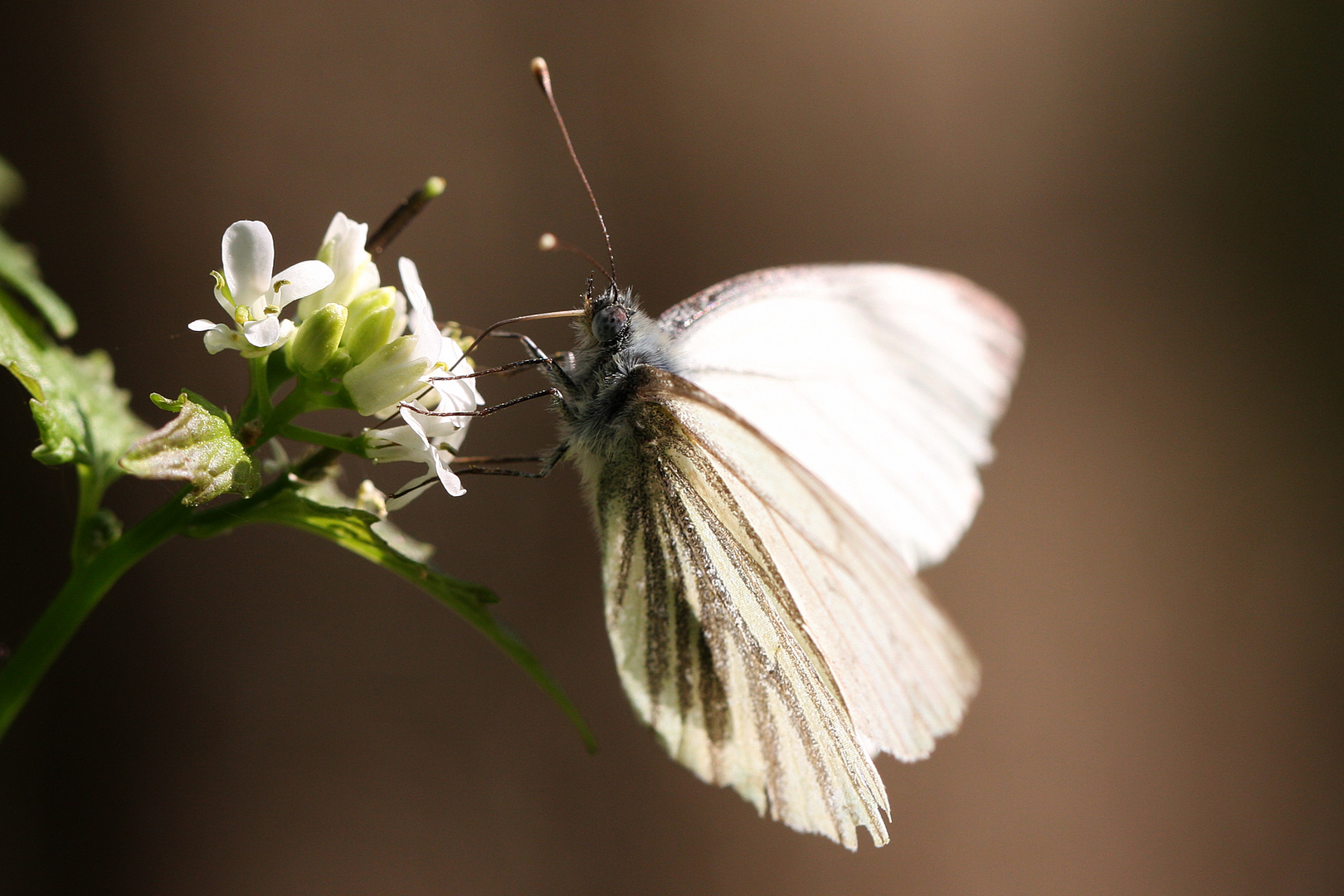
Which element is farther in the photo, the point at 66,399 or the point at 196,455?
the point at 66,399

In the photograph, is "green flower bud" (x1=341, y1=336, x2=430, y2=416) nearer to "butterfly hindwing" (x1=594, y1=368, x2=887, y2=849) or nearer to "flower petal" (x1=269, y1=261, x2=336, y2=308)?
"flower petal" (x1=269, y1=261, x2=336, y2=308)

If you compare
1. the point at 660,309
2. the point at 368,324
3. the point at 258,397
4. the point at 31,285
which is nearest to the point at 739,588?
the point at 368,324

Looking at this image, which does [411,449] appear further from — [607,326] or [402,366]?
[607,326]

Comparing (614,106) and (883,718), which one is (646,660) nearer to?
(883,718)

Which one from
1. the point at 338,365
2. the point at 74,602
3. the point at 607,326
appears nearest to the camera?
the point at 74,602

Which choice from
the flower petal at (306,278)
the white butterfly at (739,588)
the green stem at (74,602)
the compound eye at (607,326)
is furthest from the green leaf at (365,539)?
the compound eye at (607,326)

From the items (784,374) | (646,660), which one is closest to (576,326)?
(784,374)

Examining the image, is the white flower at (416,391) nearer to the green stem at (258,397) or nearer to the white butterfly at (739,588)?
the green stem at (258,397)
